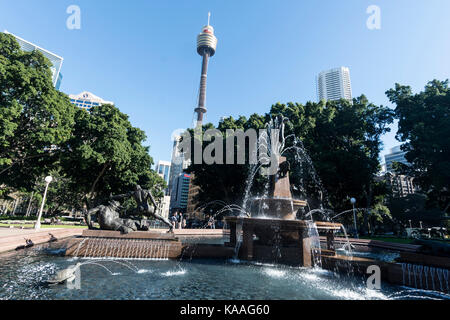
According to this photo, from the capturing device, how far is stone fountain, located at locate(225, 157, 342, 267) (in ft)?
30.6

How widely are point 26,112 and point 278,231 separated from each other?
23.0 m

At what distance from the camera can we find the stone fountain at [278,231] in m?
9.33

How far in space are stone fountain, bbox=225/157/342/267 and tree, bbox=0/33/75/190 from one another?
18.6 m

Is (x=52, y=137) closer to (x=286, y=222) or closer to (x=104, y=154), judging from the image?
(x=104, y=154)

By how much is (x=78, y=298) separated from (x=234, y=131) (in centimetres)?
2680

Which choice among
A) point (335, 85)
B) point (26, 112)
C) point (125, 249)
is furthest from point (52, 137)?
point (335, 85)

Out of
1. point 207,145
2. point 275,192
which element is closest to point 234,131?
point 207,145

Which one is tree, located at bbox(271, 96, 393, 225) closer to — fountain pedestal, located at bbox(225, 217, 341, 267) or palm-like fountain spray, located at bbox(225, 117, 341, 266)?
palm-like fountain spray, located at bbox(225, 117, 341, 266)

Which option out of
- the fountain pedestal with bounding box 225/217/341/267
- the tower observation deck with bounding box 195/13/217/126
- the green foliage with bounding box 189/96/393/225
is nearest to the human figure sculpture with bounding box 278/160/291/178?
the fountain pedestal with bounding box 225/217/341/267

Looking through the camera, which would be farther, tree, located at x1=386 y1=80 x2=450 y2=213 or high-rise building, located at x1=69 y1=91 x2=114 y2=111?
high-rise building, located at x1=69 y1=91 x2=114 y2=111

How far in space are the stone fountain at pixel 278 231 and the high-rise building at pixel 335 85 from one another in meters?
172

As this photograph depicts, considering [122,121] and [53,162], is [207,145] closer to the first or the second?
[122,121]

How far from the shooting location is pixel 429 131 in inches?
766

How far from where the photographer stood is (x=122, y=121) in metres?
27.1
